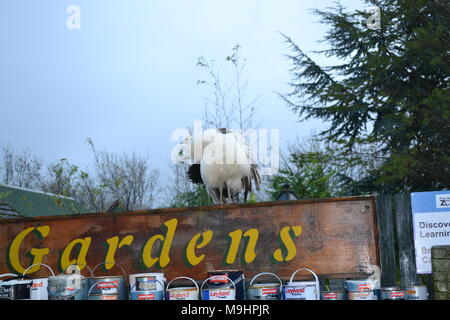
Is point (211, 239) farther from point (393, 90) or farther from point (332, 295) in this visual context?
point (393, 90)

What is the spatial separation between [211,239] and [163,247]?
21.0 inches

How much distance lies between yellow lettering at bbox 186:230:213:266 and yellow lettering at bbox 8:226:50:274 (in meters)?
1.63

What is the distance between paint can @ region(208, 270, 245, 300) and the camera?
470 centimetres

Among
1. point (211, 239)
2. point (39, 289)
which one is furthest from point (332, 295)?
point (39, 289)

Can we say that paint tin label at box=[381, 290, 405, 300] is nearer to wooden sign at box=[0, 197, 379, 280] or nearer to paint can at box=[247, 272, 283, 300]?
wooden sign at box=[0, 197, 379, 280]

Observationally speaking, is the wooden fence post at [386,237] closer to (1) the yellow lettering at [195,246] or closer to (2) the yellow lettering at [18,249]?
(1) the yellow lettering at [195,246]

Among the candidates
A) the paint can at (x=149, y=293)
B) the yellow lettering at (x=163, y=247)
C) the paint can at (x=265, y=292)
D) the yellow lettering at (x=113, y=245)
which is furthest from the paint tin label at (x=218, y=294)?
the yellow lettering at (x=113, y=245)

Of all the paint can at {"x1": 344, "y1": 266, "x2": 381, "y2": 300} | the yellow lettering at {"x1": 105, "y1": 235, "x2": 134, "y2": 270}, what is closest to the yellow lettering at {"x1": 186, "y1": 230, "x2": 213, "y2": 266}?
the yellow lettering at {"x1": 105, "y1": 235, "x2": 134, "y2": 270}

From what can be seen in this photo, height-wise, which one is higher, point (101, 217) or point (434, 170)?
point (434, 170)

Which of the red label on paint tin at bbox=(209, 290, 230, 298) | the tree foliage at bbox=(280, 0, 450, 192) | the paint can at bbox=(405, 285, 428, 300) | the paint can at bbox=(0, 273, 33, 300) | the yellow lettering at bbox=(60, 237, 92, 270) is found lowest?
the paint can at bbox=(405, 285, 428, 300)
